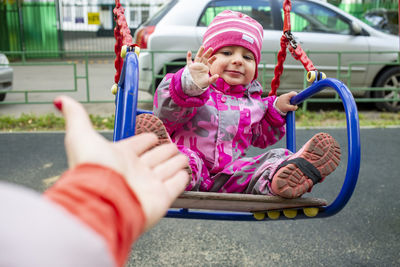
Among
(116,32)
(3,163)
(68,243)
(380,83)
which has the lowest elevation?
(3,163)

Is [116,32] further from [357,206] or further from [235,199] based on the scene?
[357,206]

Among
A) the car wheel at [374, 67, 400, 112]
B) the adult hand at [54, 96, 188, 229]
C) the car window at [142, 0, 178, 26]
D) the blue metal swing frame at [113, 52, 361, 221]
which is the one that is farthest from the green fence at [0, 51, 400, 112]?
the adult hand at [54, 96, 188, 229]

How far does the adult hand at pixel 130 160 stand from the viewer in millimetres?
732

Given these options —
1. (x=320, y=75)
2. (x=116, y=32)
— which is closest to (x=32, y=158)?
(x=116, y=32)

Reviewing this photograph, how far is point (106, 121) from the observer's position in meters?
5.23

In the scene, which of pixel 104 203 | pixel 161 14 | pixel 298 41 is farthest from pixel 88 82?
pixel 104 203

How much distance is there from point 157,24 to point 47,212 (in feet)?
15.5

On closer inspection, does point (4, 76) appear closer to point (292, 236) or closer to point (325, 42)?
point (325, 42)

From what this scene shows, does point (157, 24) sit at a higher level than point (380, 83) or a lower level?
higher

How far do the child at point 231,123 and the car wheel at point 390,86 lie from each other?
13.3ft

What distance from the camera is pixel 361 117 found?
5.61 m

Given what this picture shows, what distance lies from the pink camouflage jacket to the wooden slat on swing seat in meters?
0.37

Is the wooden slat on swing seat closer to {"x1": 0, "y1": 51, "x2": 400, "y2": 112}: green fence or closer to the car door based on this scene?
{"x1": 0, "y1": 51, "x2": 400, "y2": 112}: green fence

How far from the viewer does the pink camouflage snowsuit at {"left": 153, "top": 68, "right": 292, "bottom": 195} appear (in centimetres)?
163
